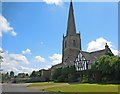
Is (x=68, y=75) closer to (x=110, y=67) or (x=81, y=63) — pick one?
(x=81, y=63)

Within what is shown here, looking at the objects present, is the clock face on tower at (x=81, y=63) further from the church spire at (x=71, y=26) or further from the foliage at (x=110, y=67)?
the church spire at (x=71, y=26)

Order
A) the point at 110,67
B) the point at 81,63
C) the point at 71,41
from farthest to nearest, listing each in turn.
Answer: the point at 71,41 → the point at 81,63 → the point at 110,67

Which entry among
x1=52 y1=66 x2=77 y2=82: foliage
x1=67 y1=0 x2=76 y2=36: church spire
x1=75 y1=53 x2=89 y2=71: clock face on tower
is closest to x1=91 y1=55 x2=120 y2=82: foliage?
x1=75 y1=53 x2=89 y2=71: clock face on tower

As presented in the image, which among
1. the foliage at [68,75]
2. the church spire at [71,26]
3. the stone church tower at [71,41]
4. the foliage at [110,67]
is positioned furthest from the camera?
the church spire at [71,26]

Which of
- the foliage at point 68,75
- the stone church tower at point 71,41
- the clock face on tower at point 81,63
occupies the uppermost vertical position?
the stone church tower at point 71,41

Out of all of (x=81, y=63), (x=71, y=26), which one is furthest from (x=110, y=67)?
(x=71, y=26)

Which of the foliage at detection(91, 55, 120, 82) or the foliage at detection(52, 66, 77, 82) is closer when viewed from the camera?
the foliage at detection(91, 55, 120, 82)

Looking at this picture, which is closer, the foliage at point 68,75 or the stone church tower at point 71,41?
the foliage at point 68,75

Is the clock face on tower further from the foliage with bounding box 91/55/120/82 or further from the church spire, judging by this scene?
the church spire

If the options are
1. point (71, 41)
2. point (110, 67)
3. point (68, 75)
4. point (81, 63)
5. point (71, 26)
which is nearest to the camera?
point (110, 67)

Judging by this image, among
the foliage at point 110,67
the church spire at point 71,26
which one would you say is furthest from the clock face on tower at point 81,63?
the church spire at point 71,26

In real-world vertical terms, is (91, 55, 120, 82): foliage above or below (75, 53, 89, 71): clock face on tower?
below

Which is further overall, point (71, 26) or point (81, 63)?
point (71, 26)

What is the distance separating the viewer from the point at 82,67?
62781mm
